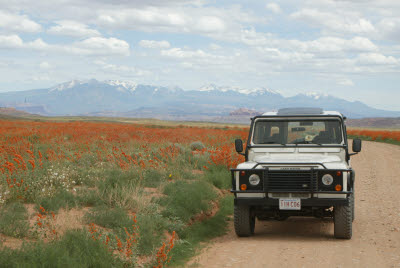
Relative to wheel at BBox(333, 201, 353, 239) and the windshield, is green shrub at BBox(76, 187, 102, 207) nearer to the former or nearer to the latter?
the windshield

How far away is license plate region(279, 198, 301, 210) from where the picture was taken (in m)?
8.52

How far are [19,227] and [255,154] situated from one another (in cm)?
477

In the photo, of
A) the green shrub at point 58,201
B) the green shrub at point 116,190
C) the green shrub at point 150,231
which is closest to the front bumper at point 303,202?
the green shrub at point 150,231

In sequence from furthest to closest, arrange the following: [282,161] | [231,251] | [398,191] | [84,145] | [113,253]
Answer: [84,145] < [398,191] < [282,161] < [231,251] < [113,253]

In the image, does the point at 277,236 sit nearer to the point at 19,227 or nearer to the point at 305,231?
the point at 305,231

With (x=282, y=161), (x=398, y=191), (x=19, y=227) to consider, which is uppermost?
(x=282, y=161)

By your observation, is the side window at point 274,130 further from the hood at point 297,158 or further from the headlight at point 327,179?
the headlight at point 327,179

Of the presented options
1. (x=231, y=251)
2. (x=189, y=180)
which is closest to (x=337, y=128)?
(x=231, y=251)

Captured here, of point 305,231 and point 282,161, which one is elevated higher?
point 282,161

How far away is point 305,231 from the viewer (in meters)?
9.85

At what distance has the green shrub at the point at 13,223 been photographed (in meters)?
6.91

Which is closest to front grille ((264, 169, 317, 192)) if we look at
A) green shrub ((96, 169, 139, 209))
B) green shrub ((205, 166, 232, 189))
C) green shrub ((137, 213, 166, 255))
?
green shrub ((137, 213, 166, 255))

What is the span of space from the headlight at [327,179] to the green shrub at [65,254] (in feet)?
12.6

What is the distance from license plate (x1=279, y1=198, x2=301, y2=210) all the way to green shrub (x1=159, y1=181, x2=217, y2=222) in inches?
86.9
